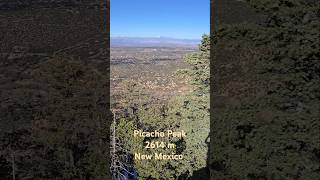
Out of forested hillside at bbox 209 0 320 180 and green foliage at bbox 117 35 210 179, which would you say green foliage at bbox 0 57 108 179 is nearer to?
green foliage at bbox 117 35 210 179

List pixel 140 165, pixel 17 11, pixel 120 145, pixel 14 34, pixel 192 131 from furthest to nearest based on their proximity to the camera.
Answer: pixel 17 11 → pixel 14 34 → pixel 192 131 → pixel 140 165 → pixel 120 145

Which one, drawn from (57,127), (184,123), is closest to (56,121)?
(57,127)

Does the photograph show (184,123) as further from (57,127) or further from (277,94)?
(277,94)

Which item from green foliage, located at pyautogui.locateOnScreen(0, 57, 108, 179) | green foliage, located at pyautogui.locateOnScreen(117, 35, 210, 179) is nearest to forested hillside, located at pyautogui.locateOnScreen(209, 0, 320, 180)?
green foliage, located at pyautogui.locateOnScreen(0, 57, 108, 179)

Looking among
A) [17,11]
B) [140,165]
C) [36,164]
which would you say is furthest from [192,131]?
[17,11]

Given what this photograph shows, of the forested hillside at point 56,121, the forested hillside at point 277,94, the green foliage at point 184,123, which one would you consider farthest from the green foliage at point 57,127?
the forested hillside at point 277,94

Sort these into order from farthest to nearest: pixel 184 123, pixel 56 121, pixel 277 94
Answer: pixel 184 123 < pixel 56 121 < pixel 277 94

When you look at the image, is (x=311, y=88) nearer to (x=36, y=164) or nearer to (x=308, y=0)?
(x=308, y=0)

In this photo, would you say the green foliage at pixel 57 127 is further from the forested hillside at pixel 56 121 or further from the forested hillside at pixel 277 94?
the forested hillside at pixel 277 94
